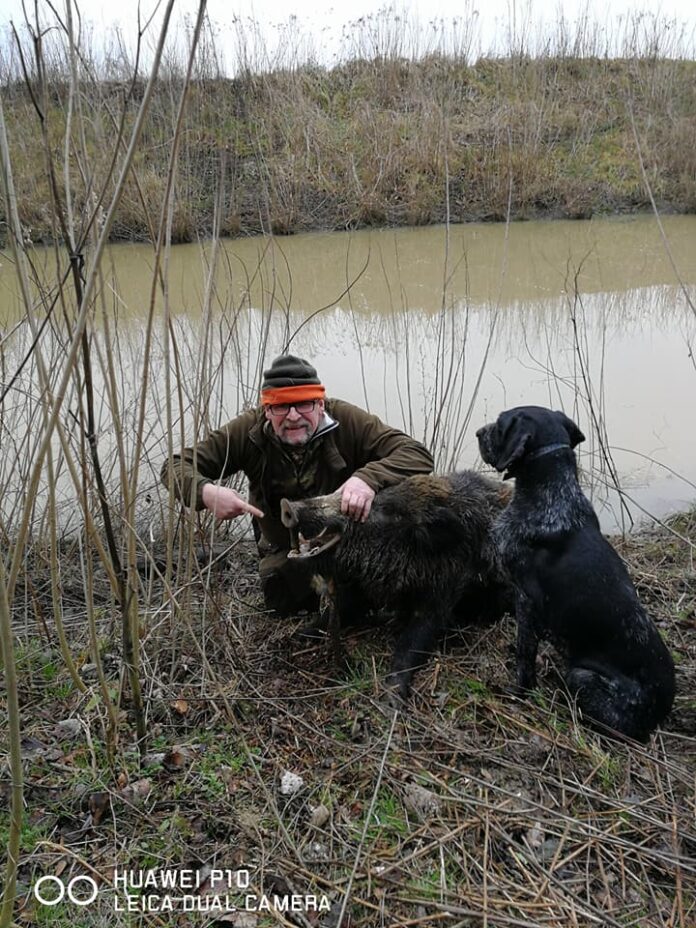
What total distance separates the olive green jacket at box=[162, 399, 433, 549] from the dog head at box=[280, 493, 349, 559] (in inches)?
18.2

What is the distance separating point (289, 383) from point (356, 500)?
2.24 feet

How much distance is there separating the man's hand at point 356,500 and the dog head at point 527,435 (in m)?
0.58

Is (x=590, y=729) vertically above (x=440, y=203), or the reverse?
(x=440, y=203)

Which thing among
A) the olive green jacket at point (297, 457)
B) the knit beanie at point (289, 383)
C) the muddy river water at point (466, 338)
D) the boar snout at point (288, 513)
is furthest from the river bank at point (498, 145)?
the boar snout at point (288, 513)

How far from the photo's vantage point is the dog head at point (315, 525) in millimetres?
2953

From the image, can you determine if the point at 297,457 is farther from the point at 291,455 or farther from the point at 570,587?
the point at 570,587

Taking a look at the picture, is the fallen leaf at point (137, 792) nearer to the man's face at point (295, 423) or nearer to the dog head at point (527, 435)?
the man's face at point (295, 423)

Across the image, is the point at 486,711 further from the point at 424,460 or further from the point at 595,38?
the point at 595,38

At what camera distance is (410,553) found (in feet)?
10.3

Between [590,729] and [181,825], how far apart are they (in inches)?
61.7

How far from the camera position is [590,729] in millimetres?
2645

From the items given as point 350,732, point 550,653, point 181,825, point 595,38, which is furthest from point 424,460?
point 595,38

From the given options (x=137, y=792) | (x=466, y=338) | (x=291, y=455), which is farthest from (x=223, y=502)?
(x=466, y=338)

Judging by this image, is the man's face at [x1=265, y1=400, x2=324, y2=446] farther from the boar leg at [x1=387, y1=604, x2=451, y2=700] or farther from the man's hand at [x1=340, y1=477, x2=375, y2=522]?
the boar leg at [x1=387, y1=604, x2=451, y2=700]
